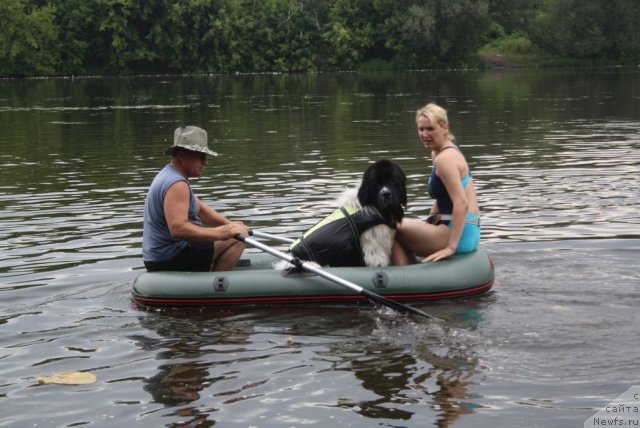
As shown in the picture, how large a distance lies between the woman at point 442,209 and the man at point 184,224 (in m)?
1.45

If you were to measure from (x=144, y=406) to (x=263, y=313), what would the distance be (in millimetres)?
2179

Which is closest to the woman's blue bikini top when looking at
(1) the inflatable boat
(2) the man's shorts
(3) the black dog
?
(3) the black dog

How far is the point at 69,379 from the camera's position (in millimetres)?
6312

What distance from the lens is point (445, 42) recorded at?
2606 inches

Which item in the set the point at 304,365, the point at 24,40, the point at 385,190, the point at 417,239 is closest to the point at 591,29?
the point at 24,40

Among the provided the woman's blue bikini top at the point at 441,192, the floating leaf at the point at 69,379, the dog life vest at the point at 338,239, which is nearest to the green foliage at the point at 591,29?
the woman's blue bikini top at the point at 441,192

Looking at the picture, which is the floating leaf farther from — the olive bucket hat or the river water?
the olive bucket hat

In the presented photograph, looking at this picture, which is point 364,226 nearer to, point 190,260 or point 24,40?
point 190,260

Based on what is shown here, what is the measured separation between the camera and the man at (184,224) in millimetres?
7812

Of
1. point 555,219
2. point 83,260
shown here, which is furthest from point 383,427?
point 555,219

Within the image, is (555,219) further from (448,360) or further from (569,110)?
(569,110)

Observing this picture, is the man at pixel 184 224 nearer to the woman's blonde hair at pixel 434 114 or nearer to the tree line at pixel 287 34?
the woman's blonde hair at pixel 434 114

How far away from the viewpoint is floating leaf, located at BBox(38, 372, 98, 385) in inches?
247

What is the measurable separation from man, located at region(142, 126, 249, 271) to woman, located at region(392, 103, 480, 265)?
1.45m
